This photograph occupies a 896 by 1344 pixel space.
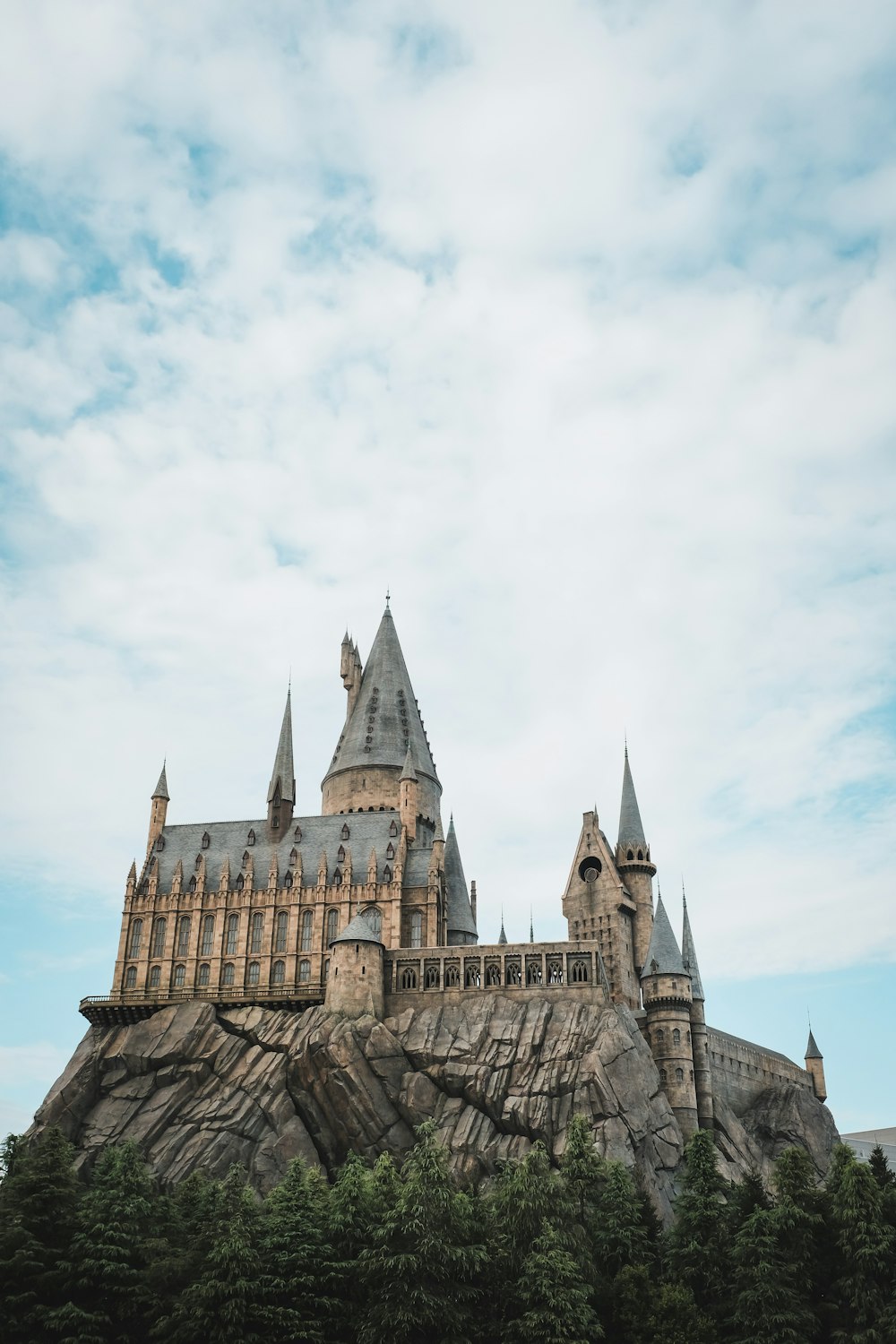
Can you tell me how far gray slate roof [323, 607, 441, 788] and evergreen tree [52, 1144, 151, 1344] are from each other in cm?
5325

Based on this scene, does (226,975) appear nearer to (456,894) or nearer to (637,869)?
(456,894)

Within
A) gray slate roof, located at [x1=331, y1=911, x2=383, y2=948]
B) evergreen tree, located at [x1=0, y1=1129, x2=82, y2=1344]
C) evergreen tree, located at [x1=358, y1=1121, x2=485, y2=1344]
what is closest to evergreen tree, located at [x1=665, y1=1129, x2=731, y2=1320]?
evergreen tree, located at [x1=358, y1=1121, x2=485, y2=1344]

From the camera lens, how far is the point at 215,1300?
6519cm

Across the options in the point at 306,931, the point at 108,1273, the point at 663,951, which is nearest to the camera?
the point at 108,1273

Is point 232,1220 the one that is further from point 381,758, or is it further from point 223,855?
point 381,758

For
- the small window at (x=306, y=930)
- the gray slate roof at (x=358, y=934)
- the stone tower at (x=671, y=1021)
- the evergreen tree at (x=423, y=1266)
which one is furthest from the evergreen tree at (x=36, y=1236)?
the stone tower at (x=671, y=1021)

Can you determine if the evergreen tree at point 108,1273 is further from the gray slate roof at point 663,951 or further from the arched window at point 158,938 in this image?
the gray slate roof at point 663,951

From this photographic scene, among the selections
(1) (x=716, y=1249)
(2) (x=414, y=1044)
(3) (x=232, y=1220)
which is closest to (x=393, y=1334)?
(3) (x=232, y=1220)

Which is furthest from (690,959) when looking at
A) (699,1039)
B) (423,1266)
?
(423,1266)

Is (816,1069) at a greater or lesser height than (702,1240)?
greater

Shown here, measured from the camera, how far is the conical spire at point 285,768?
11575cm

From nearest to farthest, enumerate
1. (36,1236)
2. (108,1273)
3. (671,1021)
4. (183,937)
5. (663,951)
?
(108,1273)
(36,1236)
(671,1021)
(183,937)
(663,951)

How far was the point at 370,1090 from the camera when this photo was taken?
91000 millimetres

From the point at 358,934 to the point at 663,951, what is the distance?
26.4 metres
